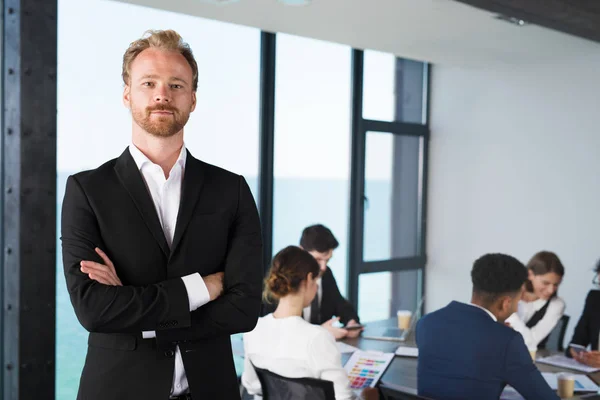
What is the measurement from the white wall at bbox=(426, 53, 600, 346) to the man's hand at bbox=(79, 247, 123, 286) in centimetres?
468

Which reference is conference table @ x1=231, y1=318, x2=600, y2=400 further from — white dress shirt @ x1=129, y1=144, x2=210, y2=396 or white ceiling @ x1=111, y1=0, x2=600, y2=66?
white ceiling @ x1=111, y1=0, x2=600, y2=66

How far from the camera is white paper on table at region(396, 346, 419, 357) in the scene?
3.25 m

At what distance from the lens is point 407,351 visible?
3.30 metres

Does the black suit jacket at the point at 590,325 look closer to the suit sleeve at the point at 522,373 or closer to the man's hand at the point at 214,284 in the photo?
the suit sleeve at the point at 522,373

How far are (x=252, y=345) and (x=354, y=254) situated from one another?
3214 mm

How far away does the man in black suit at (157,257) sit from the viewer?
141 centimetres

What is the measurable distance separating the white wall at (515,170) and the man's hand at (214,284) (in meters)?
4.47

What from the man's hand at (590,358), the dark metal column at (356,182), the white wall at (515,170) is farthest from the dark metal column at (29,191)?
the white wall at (515,170)

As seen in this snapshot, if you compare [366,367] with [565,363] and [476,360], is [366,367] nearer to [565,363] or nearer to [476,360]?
[476,360]

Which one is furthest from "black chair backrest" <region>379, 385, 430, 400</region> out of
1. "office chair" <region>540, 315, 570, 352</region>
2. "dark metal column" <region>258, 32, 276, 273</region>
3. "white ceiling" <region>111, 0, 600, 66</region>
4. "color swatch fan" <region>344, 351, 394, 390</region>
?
"dark metal column" <region>258, 32, 276, 273</region>

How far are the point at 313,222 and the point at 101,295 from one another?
4048 millimetres

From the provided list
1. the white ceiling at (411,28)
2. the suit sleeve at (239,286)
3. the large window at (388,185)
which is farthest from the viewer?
the large window at (388,185)

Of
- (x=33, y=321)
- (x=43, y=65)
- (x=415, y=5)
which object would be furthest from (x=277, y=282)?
(x=415, y=5)

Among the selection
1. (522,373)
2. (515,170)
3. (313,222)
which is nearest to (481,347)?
(522,373)
